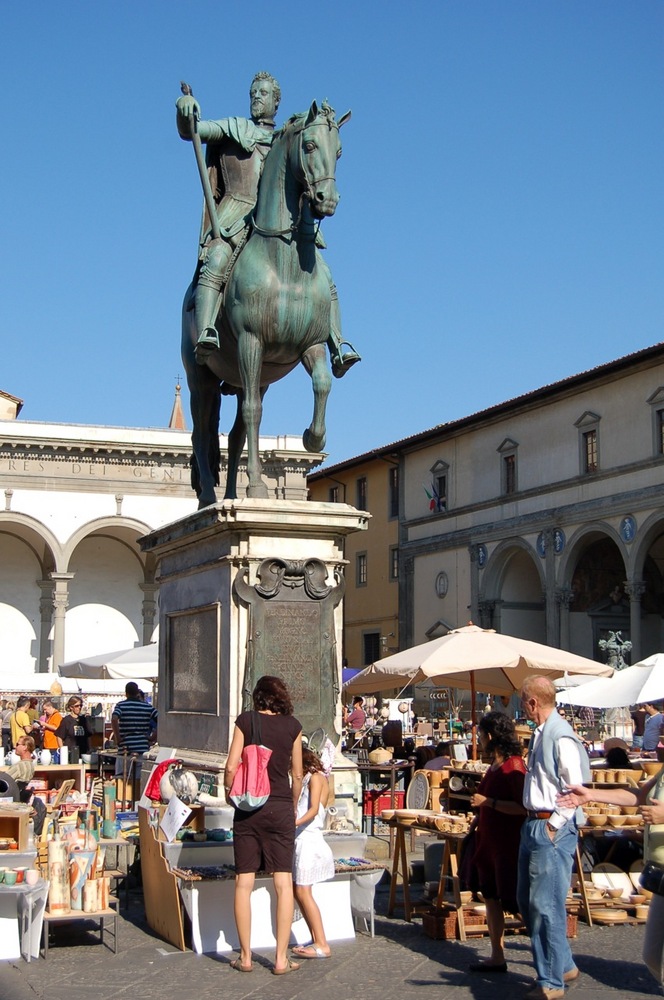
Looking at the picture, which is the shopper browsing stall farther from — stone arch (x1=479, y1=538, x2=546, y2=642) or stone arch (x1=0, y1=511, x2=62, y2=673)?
stone arch (x1=479, y1=538, x2=546, y2=642)

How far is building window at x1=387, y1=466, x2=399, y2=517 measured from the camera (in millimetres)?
49531

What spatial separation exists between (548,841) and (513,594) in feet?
123

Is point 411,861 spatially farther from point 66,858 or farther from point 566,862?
point 566,862

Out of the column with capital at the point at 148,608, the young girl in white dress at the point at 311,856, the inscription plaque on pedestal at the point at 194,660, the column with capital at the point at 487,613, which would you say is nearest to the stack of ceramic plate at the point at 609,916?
the young girl in white dress at the point at 311,856

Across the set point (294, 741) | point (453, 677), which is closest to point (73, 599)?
point (453, 677)

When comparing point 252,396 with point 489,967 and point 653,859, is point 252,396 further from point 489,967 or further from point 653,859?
point 653,859

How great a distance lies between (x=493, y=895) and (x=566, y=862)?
783 millimetres

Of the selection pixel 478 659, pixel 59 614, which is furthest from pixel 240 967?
pixel 59 614

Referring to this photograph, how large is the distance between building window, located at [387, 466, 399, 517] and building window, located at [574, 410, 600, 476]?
1207 cm

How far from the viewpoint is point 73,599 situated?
3972 centimetres

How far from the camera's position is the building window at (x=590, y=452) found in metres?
37.9

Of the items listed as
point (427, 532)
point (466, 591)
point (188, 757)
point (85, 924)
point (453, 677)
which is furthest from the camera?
point (427, 532)

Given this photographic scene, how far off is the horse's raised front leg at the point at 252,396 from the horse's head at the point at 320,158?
1094 millimetres

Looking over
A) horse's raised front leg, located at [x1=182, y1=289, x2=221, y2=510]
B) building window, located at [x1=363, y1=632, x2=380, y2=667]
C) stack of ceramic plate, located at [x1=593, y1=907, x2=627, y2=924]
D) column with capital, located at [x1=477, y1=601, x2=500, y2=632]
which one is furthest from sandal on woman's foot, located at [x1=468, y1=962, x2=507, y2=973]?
building window, located at [x1=363, y1=632, x2=380, y2=667]
